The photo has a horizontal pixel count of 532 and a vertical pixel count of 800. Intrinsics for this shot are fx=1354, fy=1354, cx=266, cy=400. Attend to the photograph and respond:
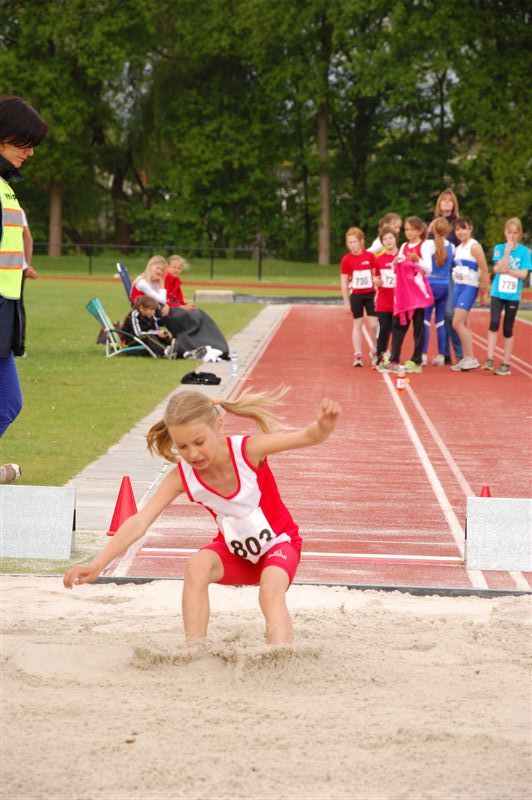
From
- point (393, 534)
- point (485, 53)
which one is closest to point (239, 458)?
point (393, 534)

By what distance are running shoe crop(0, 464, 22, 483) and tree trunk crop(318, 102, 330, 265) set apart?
159 ft

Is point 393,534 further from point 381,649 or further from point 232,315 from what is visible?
point 232,315

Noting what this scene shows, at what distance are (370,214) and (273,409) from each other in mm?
47024

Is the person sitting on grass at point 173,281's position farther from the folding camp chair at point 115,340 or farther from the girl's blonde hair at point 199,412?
the girl's blonde hair at point 199,412

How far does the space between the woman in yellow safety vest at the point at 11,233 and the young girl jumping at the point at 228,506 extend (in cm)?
170

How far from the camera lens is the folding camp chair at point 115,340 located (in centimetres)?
1952

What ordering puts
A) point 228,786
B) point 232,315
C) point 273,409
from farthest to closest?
point 232,315 → point 273,409 → point 228,786

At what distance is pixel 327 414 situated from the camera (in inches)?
205

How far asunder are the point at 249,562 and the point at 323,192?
2099 inches

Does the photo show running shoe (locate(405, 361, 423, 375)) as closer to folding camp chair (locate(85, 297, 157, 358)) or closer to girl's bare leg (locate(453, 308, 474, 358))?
girl's bare leg (locate(453, 308, 474, 358))

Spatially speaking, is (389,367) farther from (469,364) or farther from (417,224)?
(417,224)

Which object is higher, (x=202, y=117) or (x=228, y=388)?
(x=202, y=117)

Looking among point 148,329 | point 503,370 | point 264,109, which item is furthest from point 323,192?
point 503,370

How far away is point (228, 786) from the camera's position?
173 inches
